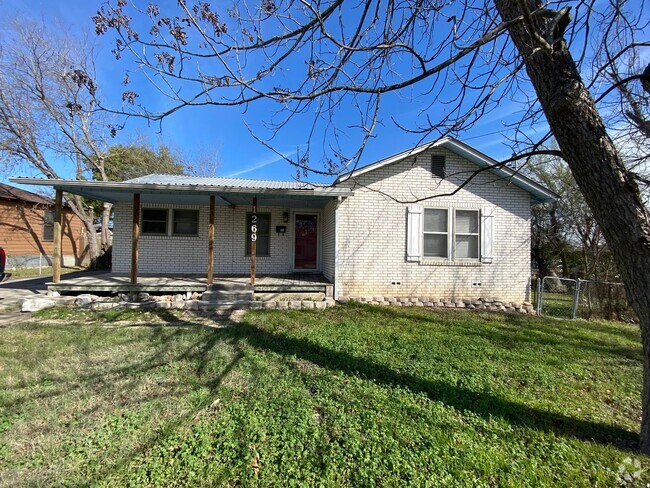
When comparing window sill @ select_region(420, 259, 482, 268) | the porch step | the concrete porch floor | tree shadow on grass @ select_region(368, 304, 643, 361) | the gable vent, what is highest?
the gable vent

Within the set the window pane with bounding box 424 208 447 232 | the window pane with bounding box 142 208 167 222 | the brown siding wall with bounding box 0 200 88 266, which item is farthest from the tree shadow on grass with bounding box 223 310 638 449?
the brown siding wall with bounding box 0 200 88 266

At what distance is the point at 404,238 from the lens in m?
8.56

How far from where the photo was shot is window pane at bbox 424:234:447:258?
8.73 metres

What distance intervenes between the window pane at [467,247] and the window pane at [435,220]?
23.1 inches

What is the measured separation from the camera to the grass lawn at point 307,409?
2.21 meters

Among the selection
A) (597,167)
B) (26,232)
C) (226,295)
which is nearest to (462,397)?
(597,167)

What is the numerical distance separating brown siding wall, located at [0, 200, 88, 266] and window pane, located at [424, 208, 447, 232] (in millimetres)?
19113

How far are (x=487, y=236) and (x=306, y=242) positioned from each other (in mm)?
5553

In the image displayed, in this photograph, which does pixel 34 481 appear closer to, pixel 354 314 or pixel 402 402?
→ pixel 402 402

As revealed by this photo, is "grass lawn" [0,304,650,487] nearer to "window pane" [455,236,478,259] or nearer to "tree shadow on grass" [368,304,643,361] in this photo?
"tree shadow on grass" [368,304,643,361]

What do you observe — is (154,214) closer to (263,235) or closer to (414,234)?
(263,235)

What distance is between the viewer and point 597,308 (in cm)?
920

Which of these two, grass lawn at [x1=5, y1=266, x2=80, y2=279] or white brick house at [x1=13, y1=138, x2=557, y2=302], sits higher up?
white brick house at [x1=13, y1=138, x2=557, y2=302]

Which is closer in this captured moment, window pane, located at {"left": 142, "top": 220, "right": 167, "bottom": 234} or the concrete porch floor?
the concrete porch floor
